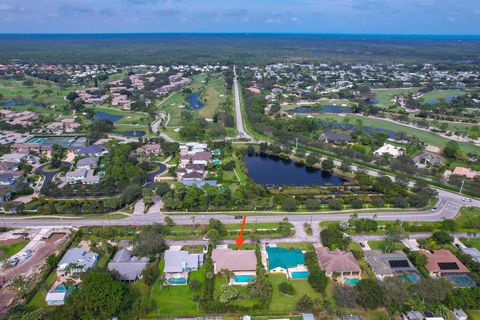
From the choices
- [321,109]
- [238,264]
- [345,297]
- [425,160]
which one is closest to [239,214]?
[238,264]

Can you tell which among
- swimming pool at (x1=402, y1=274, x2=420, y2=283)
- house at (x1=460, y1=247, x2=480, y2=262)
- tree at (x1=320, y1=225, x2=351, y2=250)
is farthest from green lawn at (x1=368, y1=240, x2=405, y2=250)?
house at (x1=460, y1=247, x2=480, y2=262)

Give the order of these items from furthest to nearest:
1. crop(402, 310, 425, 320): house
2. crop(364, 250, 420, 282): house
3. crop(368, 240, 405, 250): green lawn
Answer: crop(368, 240, 405, 250): green lawn, crop(364, 250, 420, 282): house, crop(402, 310, 425, 320): house

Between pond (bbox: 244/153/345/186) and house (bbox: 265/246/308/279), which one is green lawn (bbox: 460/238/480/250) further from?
house (bbox: 265/246/308/279)

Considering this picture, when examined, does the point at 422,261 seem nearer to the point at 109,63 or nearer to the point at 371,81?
the point at 371,81

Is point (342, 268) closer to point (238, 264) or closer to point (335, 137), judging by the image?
point (238, 264)

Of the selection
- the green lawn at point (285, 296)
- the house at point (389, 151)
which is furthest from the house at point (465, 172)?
the green lawn at point (285, 296)

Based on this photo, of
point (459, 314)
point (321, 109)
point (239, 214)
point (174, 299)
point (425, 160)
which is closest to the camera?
point (459, 314)

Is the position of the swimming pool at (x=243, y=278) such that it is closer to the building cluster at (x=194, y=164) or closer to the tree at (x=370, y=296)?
the tree at (x=370, y=296)
